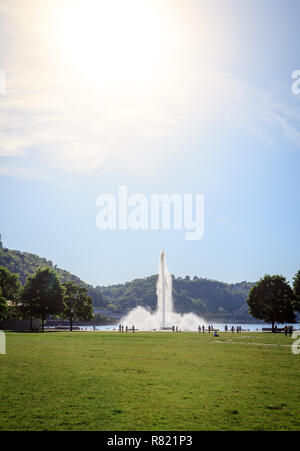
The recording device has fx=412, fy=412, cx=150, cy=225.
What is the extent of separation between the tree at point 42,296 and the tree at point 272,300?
1822 inches

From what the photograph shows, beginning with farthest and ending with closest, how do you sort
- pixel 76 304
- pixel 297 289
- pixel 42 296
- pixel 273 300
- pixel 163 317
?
1. pixel 163 317
2. pixel 76 304
3. pixel 273 300
4. pixel 42 296
5. pixel 297 289

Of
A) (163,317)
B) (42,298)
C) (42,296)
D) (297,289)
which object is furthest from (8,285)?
(297,289)

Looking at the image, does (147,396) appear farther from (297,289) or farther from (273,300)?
(273,300)

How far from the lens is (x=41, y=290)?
314 ft

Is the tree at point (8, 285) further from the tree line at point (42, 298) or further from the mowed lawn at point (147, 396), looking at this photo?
the mowed lawn at point (147, 396)

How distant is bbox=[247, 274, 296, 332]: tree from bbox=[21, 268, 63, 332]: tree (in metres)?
46.3

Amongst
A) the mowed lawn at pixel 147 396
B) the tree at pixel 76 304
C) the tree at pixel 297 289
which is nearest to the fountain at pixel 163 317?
the tree at pixel 76 304

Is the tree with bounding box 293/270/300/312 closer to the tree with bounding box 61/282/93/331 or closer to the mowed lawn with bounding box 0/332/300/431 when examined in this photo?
the tree with bounding box 61/282/93/331

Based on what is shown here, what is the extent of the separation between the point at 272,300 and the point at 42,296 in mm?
53498

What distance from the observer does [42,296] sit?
94.7 m

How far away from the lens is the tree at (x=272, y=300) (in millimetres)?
95312
